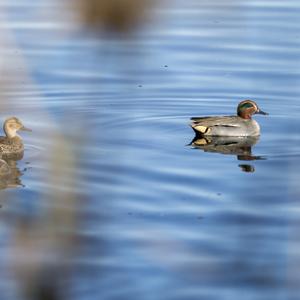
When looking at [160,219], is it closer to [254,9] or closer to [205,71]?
[205,71]

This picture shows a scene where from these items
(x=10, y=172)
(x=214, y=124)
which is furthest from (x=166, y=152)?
(x=10, y=172)

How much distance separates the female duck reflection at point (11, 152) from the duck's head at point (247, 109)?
7.86 ft

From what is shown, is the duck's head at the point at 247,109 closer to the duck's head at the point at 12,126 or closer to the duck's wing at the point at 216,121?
the duck's wing at the point at 216,121

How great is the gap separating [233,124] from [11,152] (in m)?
2.64

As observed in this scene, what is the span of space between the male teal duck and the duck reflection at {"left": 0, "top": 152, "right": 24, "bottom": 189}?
44mm

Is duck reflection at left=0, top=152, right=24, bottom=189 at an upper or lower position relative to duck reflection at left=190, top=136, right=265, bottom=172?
lower

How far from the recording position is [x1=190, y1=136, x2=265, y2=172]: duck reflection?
10966 mm

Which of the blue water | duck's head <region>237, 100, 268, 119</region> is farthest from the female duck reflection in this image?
duck's head <region>237, 100, 268, 119</region>

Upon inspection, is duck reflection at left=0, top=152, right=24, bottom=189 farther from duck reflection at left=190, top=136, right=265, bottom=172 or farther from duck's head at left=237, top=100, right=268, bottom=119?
duck's head at left=237, top=100, right=268, bottom=119

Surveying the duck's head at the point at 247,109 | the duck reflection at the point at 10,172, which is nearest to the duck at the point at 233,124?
the duck's head at the point at 247,109

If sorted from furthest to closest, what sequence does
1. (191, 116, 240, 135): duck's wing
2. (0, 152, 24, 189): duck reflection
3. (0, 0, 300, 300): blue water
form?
1. (191, 116, 240, 135): duck's wing
2. (0, 152, 24, 189): duck reflection
3. (0, 0, 300, 300): blue water

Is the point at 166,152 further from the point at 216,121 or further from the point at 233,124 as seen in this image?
the point at 233,124

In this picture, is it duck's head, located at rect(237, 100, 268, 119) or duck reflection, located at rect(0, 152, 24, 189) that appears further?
duck's head, located at rect(237, 100, 268, 119)

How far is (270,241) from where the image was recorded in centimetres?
629
